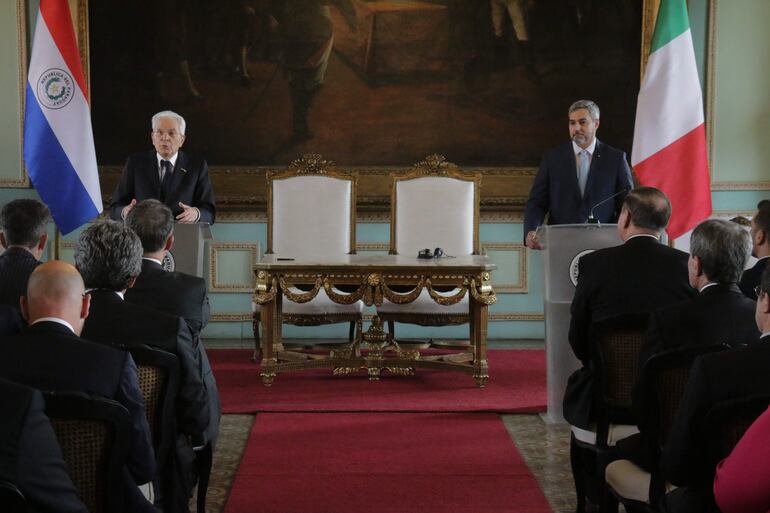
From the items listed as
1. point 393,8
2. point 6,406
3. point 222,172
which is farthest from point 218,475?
point 393,8

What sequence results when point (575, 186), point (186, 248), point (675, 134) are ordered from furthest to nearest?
point (675, 134), point (575, 186), point (186, 248)

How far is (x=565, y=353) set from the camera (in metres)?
4.95

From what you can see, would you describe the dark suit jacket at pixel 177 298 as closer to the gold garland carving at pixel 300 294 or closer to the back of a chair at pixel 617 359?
the back of a chair at pixel 617 359

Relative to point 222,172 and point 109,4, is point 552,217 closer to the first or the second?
point 222,172

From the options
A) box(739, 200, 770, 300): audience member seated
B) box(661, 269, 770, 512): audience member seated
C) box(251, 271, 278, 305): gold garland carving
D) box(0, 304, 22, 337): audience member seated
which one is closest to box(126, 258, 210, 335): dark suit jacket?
box(0, 304, 22, 337): audience member seated

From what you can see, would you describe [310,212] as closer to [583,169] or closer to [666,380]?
[583,169]

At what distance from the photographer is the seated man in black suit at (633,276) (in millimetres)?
3543

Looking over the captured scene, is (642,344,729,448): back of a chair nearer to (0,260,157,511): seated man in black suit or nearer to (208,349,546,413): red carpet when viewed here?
(0,260,157,511): seated man in black suit

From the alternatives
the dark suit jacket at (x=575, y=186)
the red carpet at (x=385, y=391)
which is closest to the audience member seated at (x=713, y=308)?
the red carpet at (x=385, y=391)

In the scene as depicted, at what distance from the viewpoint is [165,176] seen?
589 cm

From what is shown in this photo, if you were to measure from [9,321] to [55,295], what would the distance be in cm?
65

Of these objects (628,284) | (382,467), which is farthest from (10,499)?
(382,467)

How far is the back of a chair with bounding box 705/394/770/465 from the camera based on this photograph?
2006 millimetres

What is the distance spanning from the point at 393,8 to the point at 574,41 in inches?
61.1
